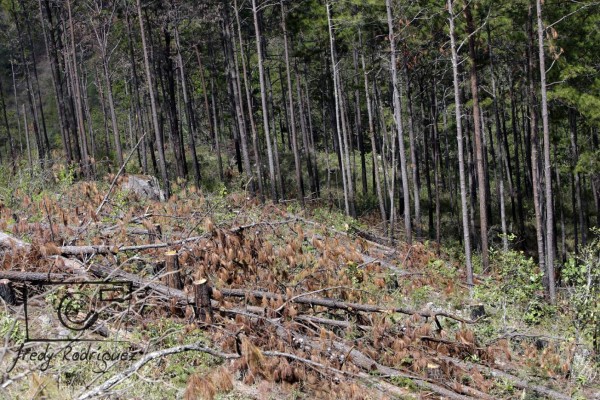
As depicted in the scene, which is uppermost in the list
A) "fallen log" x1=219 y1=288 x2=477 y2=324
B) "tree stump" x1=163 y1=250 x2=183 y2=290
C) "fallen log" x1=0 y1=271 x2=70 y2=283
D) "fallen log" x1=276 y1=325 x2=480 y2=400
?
"fallen log" x1=0 y1=271 x2=70 y2=283

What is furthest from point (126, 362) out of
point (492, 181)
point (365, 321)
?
point (492, 181)

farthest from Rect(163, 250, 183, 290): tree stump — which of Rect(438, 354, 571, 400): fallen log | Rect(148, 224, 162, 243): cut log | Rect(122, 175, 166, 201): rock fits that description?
Rect(122, 175, 166, 201): rock

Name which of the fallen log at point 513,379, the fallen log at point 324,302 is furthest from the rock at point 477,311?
the fallen log at point 513,379

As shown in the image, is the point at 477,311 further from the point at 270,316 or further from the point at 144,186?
the point at 144,186

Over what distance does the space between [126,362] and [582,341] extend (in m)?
6.66

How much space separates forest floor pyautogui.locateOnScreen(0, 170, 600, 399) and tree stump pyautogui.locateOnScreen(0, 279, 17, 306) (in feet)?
0.24

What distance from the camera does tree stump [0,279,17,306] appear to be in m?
7.24

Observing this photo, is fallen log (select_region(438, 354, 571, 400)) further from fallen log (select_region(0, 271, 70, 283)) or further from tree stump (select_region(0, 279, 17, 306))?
tree stump (select_region(0, 279, 17, 306))

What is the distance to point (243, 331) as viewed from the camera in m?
7.28

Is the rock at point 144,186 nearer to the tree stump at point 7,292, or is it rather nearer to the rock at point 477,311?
the tree stump at point 7,292

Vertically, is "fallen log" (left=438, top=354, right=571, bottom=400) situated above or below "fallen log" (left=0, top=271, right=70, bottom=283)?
below

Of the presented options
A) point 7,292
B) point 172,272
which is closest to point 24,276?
point 7,292

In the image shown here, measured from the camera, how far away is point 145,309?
7.94 m

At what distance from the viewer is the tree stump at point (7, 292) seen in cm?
724
